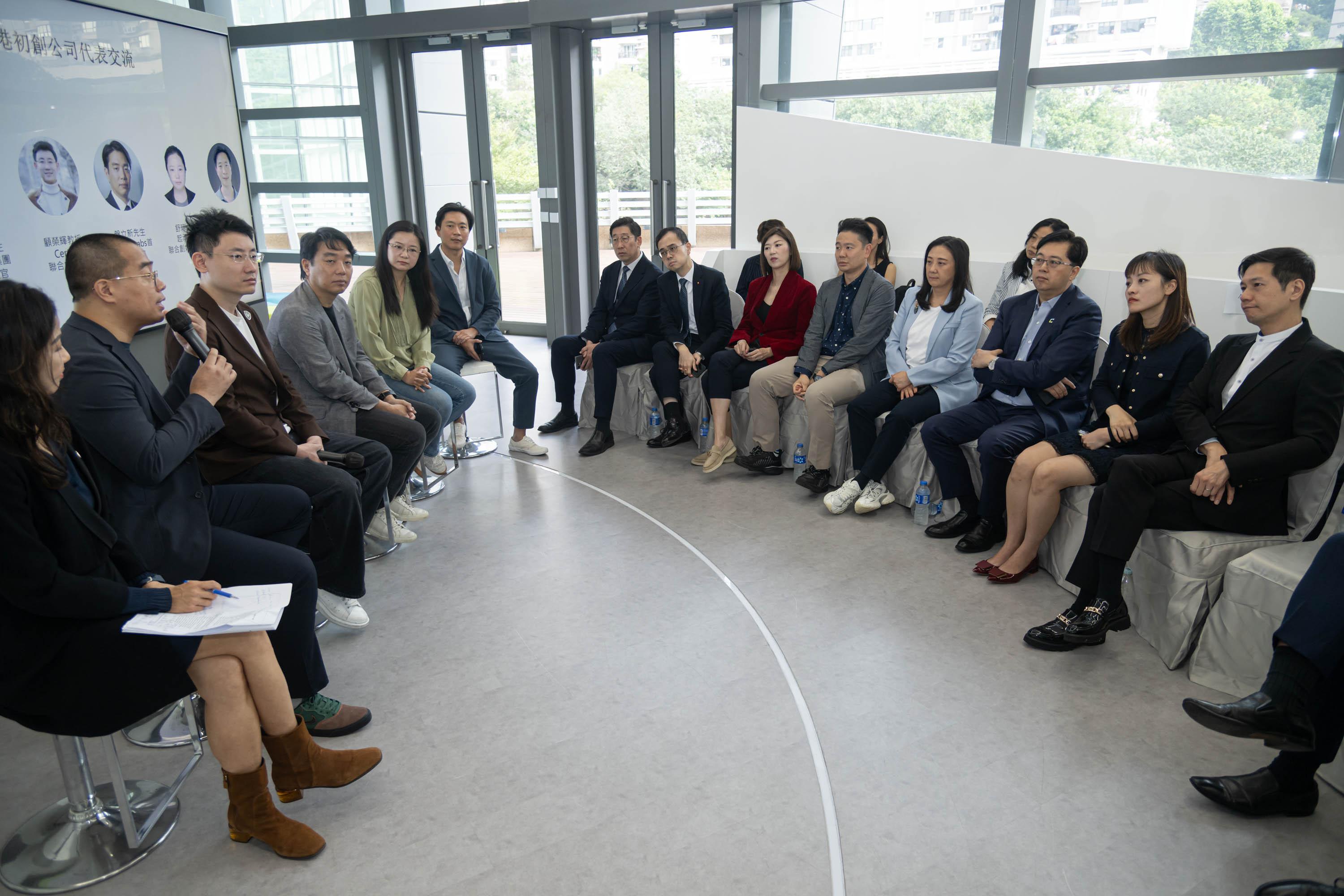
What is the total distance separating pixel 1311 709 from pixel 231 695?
7.89ft

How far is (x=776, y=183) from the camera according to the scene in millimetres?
5500

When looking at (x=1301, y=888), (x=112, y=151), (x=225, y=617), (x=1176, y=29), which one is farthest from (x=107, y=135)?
(x=1176, y=29)

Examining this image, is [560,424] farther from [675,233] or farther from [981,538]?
[981,538]

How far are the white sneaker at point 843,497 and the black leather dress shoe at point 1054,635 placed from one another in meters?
1.24

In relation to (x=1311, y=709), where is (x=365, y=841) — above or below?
below

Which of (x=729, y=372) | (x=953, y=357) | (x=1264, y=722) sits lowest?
(x=1264, y=722)

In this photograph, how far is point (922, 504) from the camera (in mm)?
3748

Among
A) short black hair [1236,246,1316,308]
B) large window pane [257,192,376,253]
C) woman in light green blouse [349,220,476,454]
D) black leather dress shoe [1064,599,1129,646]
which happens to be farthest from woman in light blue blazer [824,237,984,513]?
→ large window pane [257,192,376,253]

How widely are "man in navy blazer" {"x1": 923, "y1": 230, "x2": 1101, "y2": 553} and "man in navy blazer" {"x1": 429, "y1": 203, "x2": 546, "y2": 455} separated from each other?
7.39 feet

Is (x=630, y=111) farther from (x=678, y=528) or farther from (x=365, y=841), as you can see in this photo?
(x=365, y=841)

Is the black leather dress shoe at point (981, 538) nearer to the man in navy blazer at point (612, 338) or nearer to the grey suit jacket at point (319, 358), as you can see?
the man in navy blazer at point (612, 338)

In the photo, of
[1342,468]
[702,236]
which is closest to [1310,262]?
[1342,468]

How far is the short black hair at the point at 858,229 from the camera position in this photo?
4203 mm

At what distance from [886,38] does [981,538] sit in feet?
11.8
